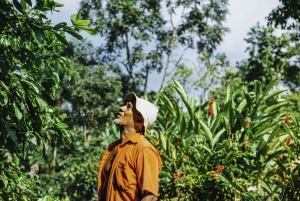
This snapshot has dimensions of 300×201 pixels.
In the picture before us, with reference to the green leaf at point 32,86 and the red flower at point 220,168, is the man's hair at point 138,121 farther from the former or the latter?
the red flower at point 220,168

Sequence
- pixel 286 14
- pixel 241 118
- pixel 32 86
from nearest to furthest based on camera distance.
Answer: pixel 32 86, pixel 241 118, pixel 286 14

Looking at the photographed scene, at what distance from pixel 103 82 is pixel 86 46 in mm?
3322

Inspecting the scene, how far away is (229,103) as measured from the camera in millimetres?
5488

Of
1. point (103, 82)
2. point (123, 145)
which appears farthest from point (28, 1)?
point (103, 82)

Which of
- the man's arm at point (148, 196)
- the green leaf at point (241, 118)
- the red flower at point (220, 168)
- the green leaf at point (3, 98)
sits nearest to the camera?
the man's arm at point (148, 196)

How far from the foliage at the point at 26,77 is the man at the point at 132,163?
2.16ft

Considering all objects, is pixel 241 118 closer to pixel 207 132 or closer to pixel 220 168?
pixel 207 132

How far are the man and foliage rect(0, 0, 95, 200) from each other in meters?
0.66

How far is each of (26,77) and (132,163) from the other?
1.14 meters

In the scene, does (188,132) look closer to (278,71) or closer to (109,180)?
(109,180)

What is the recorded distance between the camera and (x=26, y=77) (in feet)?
10.6

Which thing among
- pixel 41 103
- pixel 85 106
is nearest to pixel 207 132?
pixel 41 103

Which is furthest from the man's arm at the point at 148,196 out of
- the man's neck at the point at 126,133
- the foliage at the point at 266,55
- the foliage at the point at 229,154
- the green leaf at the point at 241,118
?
the foliage at the point at 266,55

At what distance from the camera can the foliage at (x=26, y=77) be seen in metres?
2.97
